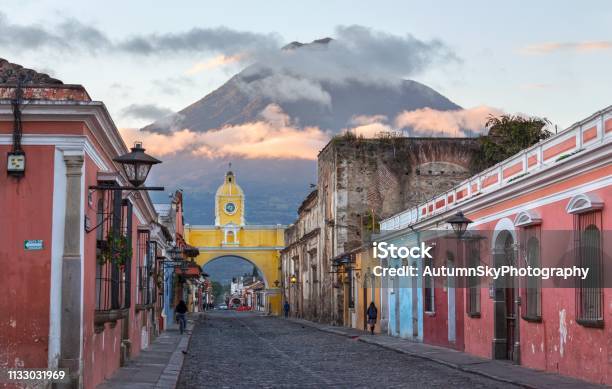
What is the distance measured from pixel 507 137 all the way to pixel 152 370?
77.0 ft

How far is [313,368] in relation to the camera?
738 inches

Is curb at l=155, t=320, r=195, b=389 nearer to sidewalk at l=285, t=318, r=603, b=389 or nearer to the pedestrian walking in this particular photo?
sidewalk at l=285, t=318, r=603, b=389

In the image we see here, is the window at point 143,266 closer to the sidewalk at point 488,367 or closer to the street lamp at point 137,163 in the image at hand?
the sidewalk at point 488,367

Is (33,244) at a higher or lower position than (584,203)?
lower

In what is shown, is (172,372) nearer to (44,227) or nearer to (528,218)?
(44,227)

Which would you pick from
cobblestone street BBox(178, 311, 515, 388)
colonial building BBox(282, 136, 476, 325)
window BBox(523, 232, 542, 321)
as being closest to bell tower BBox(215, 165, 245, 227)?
colonial building BBox(282, 136, 476, 325)

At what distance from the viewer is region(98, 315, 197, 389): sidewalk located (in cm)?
1464

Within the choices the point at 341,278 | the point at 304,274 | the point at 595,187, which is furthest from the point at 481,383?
the point at 304,274

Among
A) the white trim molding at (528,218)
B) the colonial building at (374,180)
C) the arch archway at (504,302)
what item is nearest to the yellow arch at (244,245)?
the colonial building at (374,180)

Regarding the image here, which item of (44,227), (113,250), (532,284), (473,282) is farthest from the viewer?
(473,282)

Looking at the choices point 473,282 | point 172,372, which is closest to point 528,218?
point 473,282

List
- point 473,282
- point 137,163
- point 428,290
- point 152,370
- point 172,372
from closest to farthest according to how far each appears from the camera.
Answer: point 137,163 < point 172,372 < point 152,370 < point 473,282 < point 428,290

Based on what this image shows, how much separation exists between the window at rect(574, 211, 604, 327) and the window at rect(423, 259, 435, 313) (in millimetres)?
10546

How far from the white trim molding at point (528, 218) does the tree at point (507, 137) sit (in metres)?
17.1
